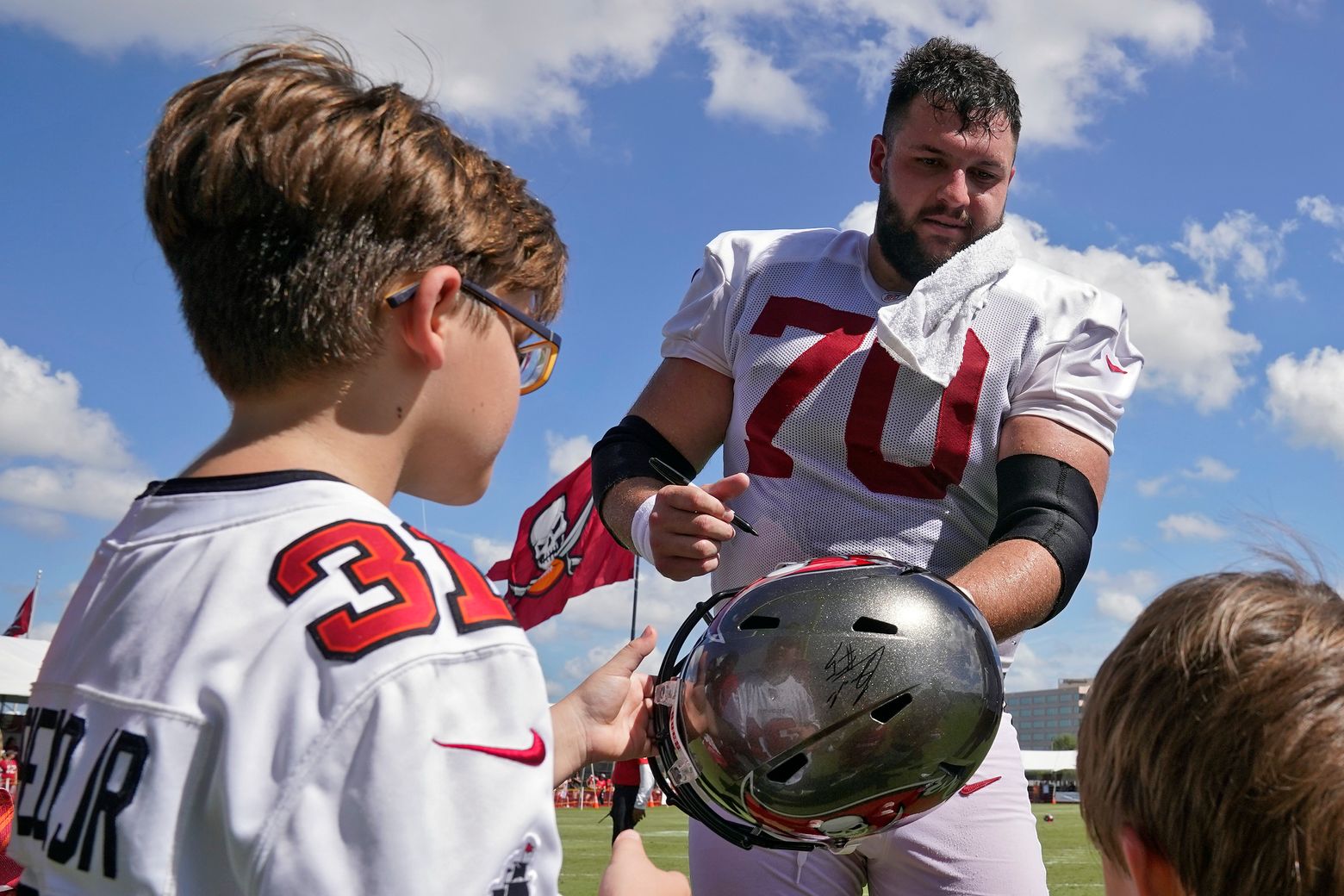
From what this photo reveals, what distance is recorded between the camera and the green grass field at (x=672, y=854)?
1367 cm

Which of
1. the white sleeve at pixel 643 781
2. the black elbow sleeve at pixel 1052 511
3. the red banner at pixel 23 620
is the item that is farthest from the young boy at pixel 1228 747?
the red banner at pixel 23 620

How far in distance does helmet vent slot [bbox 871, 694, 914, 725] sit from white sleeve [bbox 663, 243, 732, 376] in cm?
137

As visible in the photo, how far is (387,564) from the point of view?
53.5 inches

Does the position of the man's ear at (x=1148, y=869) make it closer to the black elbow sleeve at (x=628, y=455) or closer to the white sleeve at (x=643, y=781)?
the white sleeve at (x=643, y=781)

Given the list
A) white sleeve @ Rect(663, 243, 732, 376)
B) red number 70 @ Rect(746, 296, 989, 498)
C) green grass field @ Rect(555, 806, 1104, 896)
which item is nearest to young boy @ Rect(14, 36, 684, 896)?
red number 70 @ Rect(746, 296, 989, 498)

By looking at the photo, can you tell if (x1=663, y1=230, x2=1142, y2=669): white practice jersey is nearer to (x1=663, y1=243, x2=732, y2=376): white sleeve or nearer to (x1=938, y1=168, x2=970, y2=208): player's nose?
(x1=663, y1=243, x2=732, y2=376): white sleeve

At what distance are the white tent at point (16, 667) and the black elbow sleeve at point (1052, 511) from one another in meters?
20.9

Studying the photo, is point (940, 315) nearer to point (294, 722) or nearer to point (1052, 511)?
point (1052, 511)

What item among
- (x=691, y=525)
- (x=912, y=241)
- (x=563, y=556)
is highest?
(x=563, y=556)

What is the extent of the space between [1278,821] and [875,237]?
2186 mm

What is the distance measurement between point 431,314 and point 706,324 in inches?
68.9

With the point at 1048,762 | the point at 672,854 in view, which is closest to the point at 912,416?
the point at 672,854

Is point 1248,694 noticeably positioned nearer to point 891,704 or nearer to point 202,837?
point 891,704

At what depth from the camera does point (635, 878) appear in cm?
193
